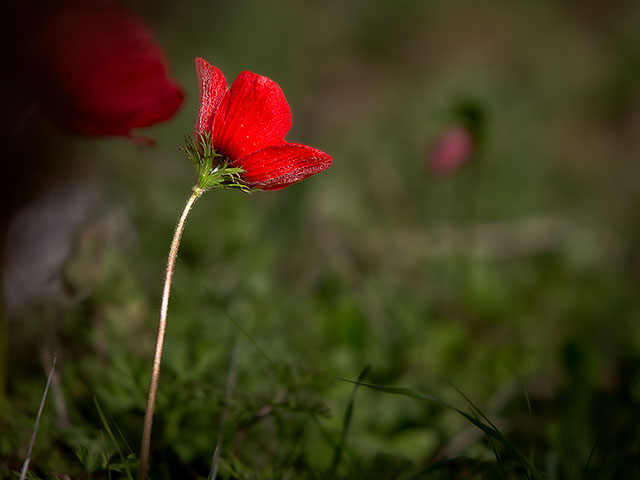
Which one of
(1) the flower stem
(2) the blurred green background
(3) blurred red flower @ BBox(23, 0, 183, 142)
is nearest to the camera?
(1) the flower stem

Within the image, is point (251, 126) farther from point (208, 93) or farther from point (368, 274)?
point (368, 274)

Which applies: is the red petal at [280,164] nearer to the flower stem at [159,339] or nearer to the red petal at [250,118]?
the red petal at [250,118]

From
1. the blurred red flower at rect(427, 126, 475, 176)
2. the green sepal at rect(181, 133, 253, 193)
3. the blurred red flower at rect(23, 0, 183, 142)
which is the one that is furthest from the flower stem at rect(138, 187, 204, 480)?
the blurred red flower at rect(427, 126, 475, 176)

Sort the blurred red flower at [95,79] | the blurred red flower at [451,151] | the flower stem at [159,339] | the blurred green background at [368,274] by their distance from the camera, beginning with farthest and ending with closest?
the blurred red flower at [451,151] < the blurred green background at [368,274] < the blurred red flower at [95,79] < the flower stem at [159,339]

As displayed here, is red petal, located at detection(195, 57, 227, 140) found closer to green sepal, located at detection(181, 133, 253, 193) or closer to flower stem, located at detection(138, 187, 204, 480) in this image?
green sepal, located at detection(181, 133, 253, 193)

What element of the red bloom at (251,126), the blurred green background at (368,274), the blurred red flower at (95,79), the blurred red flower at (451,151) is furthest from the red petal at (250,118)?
the blurred red flower at (451,151)
